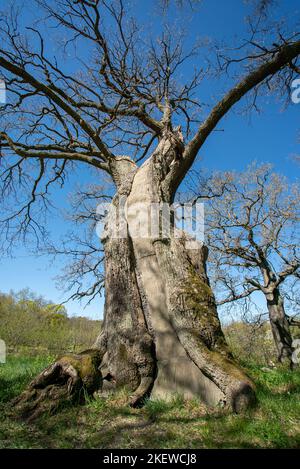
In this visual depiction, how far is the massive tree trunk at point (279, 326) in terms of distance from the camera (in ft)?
39.1

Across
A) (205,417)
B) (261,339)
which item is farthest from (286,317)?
(205,417)

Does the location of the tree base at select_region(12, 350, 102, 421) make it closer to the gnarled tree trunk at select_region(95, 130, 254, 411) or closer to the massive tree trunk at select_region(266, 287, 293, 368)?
the gnarled tree trunk at select_region(95, 130, 254, 411)

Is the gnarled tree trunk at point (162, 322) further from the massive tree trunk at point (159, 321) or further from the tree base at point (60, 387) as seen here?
the tree base at point (60, 387)

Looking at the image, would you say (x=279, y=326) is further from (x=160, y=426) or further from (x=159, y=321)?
(x=160, y=426)

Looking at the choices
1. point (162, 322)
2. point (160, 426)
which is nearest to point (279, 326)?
point (162, 322)

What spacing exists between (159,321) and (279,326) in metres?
9.77

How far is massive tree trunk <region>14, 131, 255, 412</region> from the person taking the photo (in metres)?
3.69

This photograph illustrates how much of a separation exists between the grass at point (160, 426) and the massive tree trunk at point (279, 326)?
884cm

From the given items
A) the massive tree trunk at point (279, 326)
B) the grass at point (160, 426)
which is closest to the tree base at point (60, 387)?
the grass at point (160, 426)

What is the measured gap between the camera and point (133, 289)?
4.64m

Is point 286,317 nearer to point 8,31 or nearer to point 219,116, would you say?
point 219,116

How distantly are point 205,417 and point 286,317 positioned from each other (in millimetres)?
10814

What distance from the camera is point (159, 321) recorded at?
4.31m
